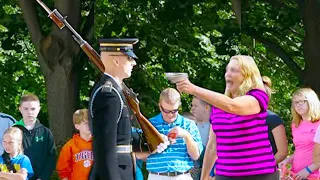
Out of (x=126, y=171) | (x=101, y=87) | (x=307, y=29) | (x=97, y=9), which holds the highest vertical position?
(x=97, y=9)

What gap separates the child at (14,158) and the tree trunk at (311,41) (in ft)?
18.3

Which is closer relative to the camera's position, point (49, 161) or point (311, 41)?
point (49, 161)

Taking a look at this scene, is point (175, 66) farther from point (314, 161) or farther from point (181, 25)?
point (314, 161)

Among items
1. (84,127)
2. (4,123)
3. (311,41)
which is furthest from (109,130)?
(311,41)

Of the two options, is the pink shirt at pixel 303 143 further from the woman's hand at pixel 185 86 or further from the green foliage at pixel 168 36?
the green foliage at pixel 168 36

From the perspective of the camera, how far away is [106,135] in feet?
20.0

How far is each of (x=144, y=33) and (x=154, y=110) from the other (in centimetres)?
138

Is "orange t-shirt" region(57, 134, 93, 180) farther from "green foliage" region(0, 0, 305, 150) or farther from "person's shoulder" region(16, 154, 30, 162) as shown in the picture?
"green foliage" region(0, 0, 305, 150)

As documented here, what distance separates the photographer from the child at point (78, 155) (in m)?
9.48

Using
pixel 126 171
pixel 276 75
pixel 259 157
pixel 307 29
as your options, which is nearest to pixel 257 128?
pixel 259 157

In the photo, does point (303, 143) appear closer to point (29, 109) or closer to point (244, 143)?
point (244, 143)

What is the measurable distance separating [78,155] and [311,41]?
5.48 m

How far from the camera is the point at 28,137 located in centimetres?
961

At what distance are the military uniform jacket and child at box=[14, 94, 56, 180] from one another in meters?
3.42
